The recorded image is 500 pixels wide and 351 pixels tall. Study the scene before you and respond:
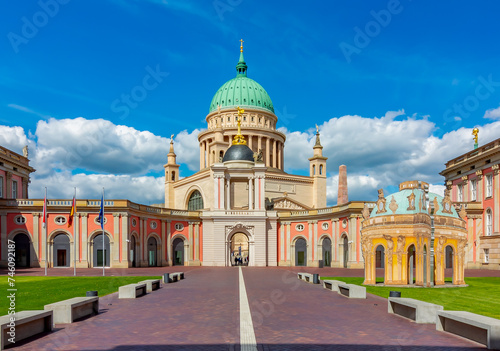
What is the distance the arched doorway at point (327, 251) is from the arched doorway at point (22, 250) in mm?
34989

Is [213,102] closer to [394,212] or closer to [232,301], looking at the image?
[394,212]

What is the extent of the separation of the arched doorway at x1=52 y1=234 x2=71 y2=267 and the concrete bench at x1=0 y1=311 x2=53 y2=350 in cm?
4485

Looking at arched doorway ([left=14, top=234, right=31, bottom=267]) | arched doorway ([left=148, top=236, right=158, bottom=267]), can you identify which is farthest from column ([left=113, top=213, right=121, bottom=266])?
arched doorway ([left=14, top=234, right=31, bottom=267])

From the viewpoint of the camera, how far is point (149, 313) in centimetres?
1772

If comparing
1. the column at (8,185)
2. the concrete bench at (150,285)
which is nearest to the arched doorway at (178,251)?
the column at (8,185)

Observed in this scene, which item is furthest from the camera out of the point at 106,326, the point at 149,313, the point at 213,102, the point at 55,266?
the point at 213,102

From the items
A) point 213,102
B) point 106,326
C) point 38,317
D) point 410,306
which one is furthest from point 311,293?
point 213,102

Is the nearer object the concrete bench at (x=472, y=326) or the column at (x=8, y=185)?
the concrete bench at (x=472, y=326)

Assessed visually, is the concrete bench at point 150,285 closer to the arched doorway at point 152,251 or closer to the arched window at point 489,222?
the arched doorway at point 152,251

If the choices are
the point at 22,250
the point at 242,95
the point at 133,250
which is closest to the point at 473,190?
the point at 133,250

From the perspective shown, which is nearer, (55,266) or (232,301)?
(232,301)

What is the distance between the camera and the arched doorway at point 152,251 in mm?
63500

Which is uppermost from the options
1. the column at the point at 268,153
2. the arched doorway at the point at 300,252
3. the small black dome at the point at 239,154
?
the column at the point at 268,153

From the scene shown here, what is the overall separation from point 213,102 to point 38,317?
318ft
